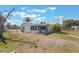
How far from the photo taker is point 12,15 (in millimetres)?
5234

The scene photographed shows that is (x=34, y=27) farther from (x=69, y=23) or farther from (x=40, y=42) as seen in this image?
(x=69, y=23)

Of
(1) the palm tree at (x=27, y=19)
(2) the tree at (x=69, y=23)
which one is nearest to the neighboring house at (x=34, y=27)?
(1) the palm tree at (x=27, y=19)

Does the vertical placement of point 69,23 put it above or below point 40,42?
above

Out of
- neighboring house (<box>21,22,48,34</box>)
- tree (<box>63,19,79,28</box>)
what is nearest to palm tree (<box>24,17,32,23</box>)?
neighboring house (<box>21,22,48,34</box>)

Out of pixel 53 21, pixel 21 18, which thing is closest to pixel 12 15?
pixel 21 18

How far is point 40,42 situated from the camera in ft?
17.3

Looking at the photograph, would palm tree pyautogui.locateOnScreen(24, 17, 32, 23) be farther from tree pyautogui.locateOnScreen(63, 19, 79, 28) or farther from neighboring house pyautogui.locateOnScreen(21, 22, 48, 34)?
tree pyautogui.locateOnScreen(63, 19, 79, 28)

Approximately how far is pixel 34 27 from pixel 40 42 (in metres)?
0.16

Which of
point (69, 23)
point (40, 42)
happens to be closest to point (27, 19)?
point (40, 42)

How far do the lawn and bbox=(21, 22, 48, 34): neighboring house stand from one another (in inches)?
1.6

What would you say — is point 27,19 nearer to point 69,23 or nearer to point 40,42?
point 40,42

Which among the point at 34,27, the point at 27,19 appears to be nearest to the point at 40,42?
the point at 34,27
